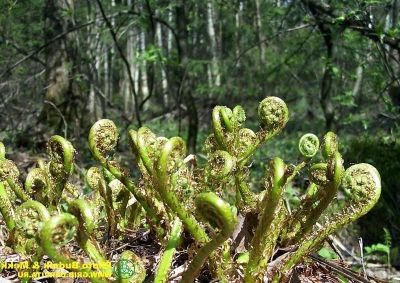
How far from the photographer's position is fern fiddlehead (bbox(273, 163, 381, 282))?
1.06m

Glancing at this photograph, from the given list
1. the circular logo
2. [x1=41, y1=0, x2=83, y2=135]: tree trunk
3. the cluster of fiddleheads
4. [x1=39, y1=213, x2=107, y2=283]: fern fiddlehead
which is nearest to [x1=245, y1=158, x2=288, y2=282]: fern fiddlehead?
the cluster of fiddleheads

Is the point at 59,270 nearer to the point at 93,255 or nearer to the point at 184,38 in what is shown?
the point at 93,255

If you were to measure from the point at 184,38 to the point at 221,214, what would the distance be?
7183mm

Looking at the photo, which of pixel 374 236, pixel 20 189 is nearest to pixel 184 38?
pixel 374 236

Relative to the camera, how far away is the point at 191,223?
40.5 inches

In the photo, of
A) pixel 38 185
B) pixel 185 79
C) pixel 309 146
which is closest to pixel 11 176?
pixel 38 185

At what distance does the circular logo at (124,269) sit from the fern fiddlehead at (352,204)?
0.34 meters

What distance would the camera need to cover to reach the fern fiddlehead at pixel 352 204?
1.06 m

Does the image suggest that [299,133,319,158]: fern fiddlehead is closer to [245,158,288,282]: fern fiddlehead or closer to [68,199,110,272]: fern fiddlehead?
[245,158,288,282]: fern fiddlehead

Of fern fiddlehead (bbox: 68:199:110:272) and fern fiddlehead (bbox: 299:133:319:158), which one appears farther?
fern fiddlehead (bbox: 299:133:319:158)

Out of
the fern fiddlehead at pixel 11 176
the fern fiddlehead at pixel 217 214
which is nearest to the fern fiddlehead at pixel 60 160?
the fern fiddlehead at pixel 11 176

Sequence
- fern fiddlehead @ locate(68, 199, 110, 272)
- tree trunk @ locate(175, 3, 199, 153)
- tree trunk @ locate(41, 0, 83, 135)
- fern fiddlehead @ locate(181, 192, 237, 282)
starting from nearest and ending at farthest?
fern fiddlehead @ locate(181, 192, 237, 282) < fern fiddlehead @ locate(68, 199, 110, 272) < tree trunk @ locate(41, 0, 83, 135) < tree trunk @ locate(175, 3, 199, 153)

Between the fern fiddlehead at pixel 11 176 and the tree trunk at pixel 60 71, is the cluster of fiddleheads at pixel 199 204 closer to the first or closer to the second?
the fern fiddlehead at pixel 11 176

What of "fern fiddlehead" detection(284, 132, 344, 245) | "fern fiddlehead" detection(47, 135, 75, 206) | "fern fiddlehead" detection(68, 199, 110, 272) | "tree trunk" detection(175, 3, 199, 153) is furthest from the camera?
"tree trunk" detection(175, 3, 199, 153)
